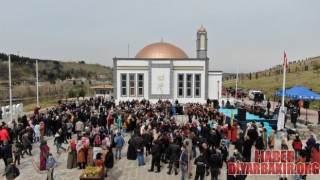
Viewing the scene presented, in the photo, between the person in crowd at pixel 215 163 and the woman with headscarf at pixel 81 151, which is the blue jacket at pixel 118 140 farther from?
the person in crowd at pixel 215 163

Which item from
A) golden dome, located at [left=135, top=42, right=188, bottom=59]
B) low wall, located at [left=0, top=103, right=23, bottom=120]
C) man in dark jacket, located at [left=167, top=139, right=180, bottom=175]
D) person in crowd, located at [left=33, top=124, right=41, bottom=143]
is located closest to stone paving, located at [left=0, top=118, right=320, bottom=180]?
man in dark jacket, located at [left=167, top=139, right=180, bottom=175]

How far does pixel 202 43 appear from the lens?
4284cm

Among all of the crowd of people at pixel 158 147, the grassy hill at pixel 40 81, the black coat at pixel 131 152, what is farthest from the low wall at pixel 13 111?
the black coat at pixel 131 152

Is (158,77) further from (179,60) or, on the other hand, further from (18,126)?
(18,126)

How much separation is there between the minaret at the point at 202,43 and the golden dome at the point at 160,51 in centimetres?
297

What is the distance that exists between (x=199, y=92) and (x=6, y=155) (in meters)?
28.5

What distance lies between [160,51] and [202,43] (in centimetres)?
617

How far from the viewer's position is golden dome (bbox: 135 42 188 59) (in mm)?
42594

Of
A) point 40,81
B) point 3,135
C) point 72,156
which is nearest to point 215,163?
point 72,156

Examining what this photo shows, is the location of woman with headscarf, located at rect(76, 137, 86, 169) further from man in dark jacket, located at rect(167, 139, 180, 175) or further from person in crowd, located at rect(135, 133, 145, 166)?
man in dark jacket, located at rect(167, 139, 180, 175)

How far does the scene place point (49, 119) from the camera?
64.8 ft

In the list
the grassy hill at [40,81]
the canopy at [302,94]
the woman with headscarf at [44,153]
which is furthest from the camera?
the grassy hill at [40,81]

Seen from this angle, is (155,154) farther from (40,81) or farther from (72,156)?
(40,81)

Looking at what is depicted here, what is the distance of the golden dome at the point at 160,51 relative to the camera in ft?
140
